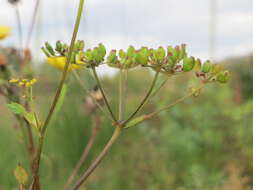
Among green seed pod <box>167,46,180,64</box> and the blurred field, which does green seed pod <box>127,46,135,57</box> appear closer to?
green seed pod <box>167,46,180,64</box>

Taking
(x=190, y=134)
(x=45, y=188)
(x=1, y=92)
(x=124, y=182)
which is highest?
(x=1, y=92)

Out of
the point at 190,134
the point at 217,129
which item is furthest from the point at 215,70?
the point at 217,129

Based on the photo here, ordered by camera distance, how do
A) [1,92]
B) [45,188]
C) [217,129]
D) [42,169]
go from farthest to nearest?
1. [217,129]
2. [42,169]
3. [45,188]
4. [1,92]

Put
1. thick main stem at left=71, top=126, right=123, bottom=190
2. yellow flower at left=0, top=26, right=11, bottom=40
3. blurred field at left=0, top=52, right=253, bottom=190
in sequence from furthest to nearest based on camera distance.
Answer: blurred field at left=0, top=52, right=253, bottom=190 → yellow flower at left=0, top=26, right=11, bottom=40 → thick main stem at left=71, top=126, right=123, bottom=190

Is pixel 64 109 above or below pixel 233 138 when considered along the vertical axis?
above

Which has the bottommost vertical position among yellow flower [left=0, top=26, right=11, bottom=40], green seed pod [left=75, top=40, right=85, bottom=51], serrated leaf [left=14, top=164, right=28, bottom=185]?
serrated leaf [left=14, top=164, right=28, bottom=185]

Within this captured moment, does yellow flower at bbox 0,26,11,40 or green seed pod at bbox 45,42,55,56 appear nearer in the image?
green seed pod at bbox 45,42,55,56

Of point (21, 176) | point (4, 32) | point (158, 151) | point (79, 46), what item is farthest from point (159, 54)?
point (158, 151)

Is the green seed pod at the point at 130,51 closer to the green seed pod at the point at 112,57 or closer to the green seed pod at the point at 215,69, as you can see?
the green seed pod at the point at 112,57

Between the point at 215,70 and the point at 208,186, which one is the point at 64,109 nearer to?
the point at 208,186

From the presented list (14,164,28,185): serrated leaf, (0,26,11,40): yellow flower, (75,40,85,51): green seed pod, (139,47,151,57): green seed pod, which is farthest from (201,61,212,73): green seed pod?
(0,26,11,40): yellow flower

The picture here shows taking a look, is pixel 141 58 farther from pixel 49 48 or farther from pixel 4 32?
pixel 4 32
